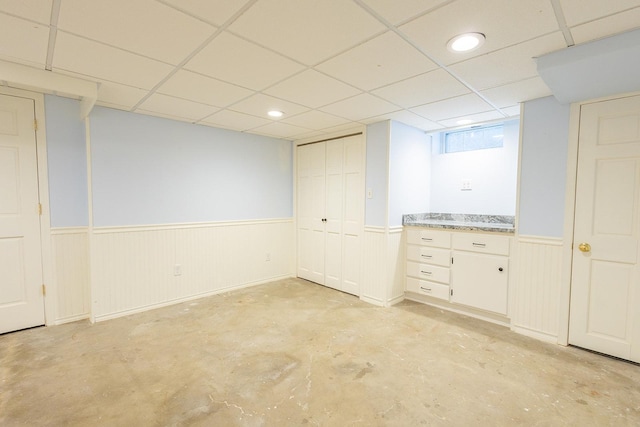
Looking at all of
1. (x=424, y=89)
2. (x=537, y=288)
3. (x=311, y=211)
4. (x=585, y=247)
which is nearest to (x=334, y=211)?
(x=311, y=211)

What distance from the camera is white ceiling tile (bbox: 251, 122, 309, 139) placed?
3768 millimetres

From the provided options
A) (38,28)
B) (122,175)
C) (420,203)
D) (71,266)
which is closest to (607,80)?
(420,203)

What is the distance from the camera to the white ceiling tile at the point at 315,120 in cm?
322

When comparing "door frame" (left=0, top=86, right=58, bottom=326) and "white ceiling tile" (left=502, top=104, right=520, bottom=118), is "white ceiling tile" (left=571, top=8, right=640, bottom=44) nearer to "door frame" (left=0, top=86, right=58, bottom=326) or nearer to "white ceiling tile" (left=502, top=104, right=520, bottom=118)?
"white ceiling tile" (left=502, top=104, right=520, bottom=118)

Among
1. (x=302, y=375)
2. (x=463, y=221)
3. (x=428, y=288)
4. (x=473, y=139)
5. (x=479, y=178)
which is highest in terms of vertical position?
Result: (x=473, y=139)

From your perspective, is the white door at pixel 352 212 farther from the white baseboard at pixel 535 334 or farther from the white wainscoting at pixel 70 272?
the white wainscoting at pixel 70 272

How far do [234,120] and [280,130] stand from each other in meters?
0.70

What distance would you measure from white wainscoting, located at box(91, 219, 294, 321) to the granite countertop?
6.53ft

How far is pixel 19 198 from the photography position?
2.72m

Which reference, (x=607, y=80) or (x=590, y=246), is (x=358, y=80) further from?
(x=590, y=246)

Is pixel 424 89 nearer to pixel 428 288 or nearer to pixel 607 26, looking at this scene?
pixel 607 26

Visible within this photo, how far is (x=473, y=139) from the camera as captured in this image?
153 inches

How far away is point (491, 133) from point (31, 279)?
529 centimetres

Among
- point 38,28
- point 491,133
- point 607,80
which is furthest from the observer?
point 491,133
